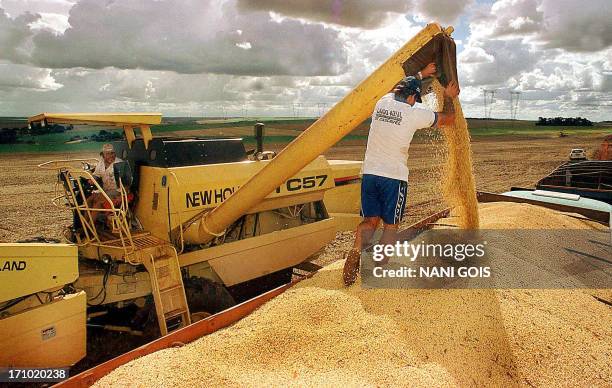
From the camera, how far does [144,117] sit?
4398 millimetres

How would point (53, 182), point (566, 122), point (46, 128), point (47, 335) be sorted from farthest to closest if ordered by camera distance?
point (566, 122), point (53, 182), point (46, 128), point (47, 335)

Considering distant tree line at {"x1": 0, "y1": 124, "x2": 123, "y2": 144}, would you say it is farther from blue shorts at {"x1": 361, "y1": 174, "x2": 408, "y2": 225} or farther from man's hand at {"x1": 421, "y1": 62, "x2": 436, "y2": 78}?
man's hand at {"x1": 421, "y1": 62, "x2": 436, "y2": 78}

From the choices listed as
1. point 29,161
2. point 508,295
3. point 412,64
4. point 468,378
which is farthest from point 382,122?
point 29,161

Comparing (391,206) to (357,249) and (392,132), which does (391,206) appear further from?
(392,132)

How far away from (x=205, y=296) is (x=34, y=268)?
4.67ft

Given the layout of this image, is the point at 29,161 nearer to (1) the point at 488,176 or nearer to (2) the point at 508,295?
(1) the point at 488,176

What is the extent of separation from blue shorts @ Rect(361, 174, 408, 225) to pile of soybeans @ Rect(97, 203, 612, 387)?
66 centimetres

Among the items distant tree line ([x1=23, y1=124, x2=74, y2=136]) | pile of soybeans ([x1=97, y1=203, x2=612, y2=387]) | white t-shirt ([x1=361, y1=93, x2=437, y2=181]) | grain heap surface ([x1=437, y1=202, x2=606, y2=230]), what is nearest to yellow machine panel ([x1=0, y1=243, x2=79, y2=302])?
pile of soybeans ([x1=97, y1=203, x2=612, y2=387])

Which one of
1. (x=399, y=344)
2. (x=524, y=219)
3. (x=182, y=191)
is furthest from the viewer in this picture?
(x=524, y=219)

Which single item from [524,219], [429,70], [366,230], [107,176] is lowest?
[524,219]

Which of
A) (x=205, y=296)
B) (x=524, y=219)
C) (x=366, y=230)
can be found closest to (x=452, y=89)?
(x=366, y=230)

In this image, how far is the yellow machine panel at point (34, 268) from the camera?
315 centimetres

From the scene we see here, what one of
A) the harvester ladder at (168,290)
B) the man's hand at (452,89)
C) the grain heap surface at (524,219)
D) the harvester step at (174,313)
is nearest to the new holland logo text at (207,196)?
the harvester ladder at (168,290)

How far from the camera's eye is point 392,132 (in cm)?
370
